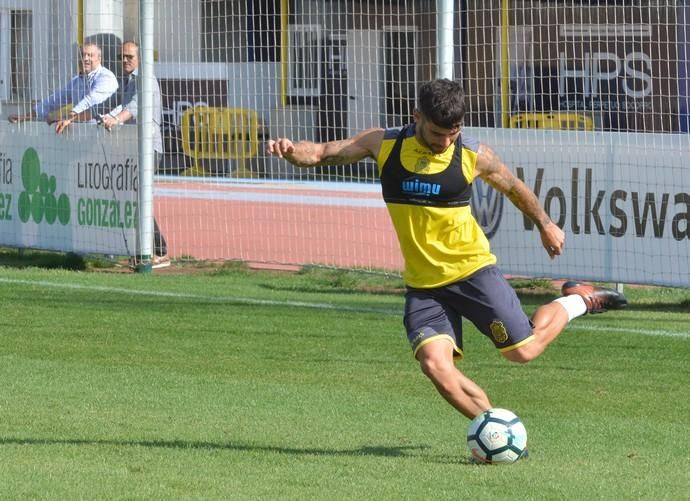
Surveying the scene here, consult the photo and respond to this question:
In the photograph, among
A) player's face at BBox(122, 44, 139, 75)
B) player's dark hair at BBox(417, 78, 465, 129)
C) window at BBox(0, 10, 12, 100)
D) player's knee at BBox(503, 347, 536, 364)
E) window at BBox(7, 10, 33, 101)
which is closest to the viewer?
player's dark hair at BBox(417, 78, 465, 129)

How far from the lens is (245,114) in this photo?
1642 cm

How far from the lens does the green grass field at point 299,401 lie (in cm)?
638

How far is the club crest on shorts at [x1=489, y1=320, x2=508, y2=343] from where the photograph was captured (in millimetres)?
7264

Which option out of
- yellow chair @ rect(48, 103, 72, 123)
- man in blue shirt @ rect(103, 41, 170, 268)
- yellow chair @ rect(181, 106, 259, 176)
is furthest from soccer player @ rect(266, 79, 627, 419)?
yellow chair @ rect(48, 103, 72, 123)

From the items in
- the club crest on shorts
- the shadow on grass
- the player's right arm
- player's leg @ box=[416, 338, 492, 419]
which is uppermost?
the player's right arm

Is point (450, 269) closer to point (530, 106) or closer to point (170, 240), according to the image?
point (530, 106)

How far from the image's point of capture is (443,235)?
7301 millimetres

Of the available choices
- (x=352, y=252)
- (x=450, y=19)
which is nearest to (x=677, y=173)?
(x=450, y=19)

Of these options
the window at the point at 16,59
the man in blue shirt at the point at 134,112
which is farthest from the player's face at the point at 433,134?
the window at the point at 16,59

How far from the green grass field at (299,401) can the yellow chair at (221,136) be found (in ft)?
9.96

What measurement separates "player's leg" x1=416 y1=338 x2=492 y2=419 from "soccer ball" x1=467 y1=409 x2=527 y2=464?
24cm

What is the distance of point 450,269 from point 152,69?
352 inches

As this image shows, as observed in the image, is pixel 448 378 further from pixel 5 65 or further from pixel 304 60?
pixel 5 65

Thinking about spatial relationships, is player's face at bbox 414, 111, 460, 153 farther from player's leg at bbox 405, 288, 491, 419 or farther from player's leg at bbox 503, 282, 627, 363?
player's leg at bbox 503, 282, 627, 363
